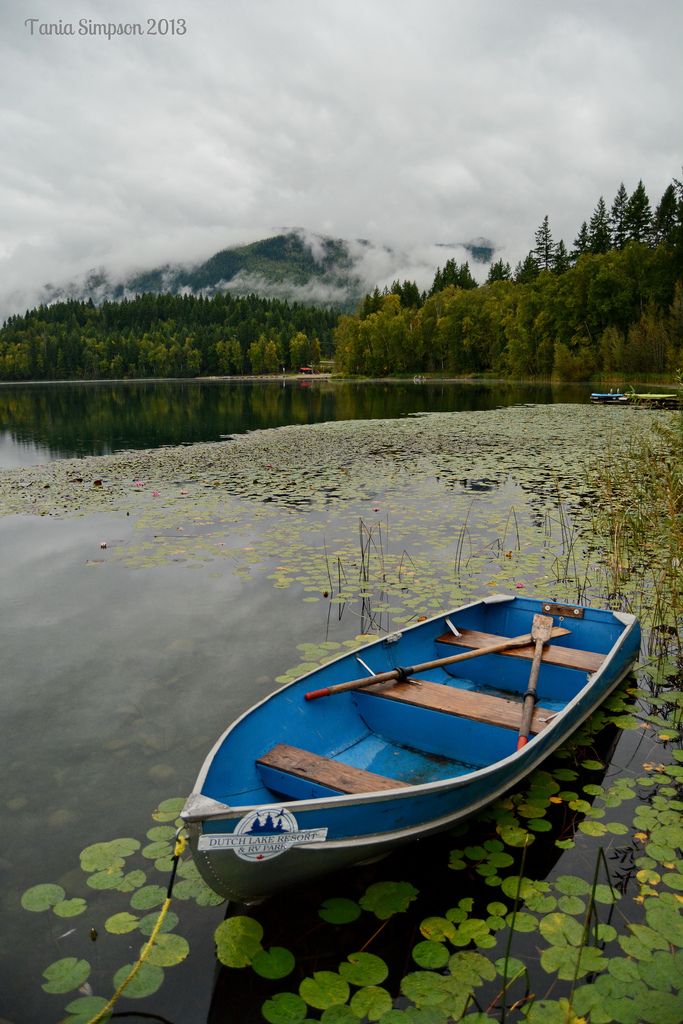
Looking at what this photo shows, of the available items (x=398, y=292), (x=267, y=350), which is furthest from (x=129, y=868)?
(x=267, y=350)

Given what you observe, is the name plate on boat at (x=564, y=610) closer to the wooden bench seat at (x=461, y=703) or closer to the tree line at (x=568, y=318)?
the wooden bench seat at (x=461, y=703)

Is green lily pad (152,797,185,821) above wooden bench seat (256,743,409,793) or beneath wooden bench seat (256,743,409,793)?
Result: beneath

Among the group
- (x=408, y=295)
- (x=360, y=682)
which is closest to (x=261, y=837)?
(x=360, y=682)

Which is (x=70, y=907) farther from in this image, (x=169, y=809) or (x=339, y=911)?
(x=339, y=911)

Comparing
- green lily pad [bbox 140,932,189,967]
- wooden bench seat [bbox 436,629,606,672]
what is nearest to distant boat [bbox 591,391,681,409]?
wooden bench seat [bbox 436,629,606,672]

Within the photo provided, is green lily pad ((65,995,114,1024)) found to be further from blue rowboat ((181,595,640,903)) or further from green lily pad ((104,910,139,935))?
blue rowboat ((181,595,640,903))

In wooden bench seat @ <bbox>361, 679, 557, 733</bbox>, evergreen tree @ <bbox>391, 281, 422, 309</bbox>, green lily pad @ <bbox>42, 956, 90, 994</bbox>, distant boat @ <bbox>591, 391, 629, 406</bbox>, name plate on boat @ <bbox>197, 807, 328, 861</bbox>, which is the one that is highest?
evergreen tree @ <bbox>391, 281, 422, 309</bbox>

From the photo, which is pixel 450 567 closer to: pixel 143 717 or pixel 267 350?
pixel 143 717

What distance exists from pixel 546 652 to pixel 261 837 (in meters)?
4.20

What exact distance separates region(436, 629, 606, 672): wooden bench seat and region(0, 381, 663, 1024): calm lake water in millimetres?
784

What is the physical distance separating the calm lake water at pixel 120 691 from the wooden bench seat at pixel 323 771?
0.70m

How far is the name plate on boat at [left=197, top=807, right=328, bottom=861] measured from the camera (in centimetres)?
371

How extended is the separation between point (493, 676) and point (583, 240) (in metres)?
104

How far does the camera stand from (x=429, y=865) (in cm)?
472
